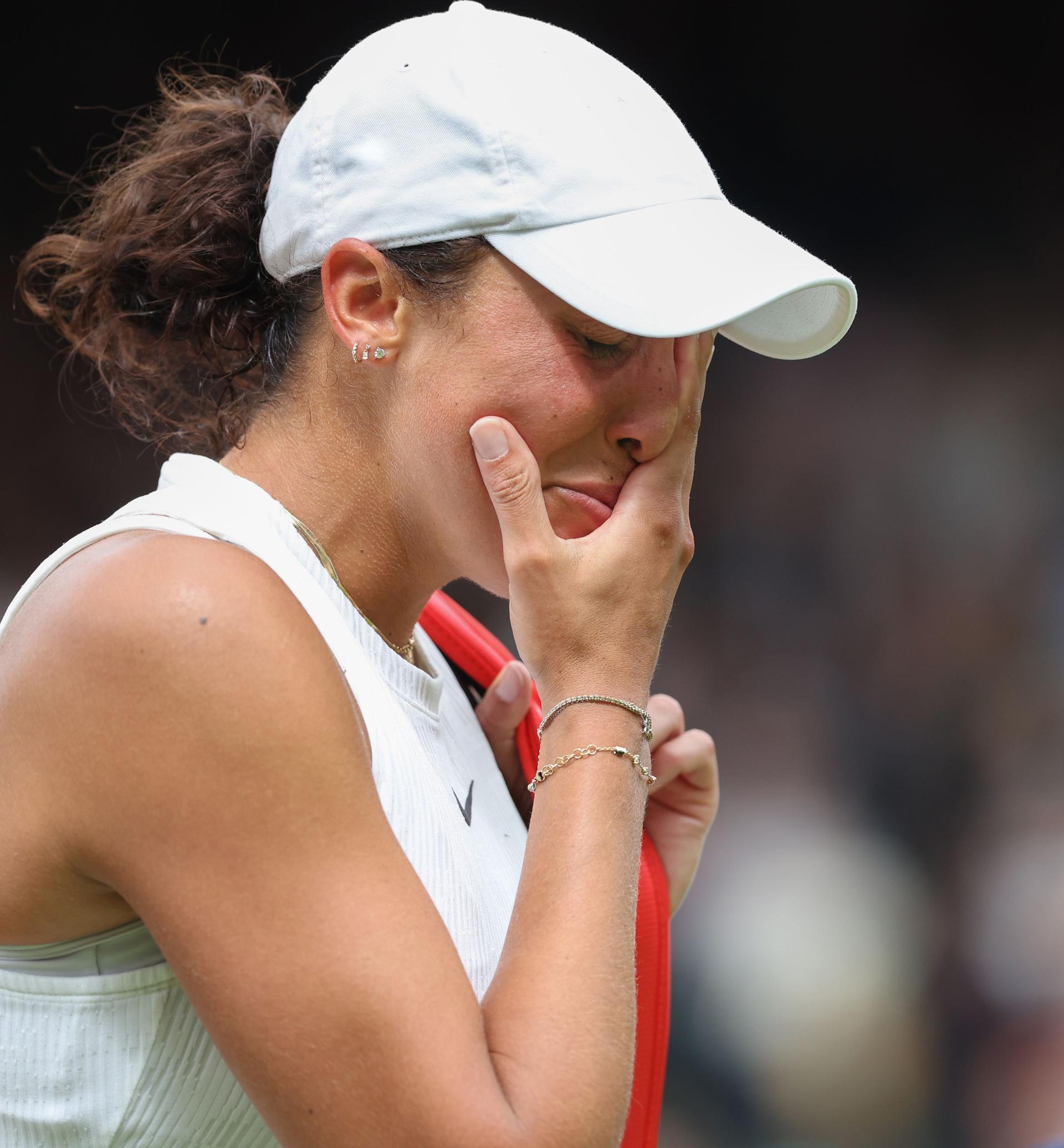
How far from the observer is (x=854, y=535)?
2.91 meters

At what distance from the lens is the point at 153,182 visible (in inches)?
44.8

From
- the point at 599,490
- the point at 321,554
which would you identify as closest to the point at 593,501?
the point at 599,490

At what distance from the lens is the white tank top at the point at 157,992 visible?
759 mm

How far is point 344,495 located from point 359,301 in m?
0.15

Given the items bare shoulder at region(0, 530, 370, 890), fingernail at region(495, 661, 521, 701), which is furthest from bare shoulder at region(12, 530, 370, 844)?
fingernail at region(495, 661, 521, 701)

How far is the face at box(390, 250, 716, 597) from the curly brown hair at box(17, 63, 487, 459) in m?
Result: 0.16

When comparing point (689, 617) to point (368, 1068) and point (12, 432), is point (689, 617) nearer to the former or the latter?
point (12, 432)

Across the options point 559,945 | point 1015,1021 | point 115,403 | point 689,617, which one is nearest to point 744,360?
point 689,617

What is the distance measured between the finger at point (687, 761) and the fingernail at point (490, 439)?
46 cm

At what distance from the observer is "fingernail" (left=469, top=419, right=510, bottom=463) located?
2.90 ft

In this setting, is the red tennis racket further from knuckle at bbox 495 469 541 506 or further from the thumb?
knuckle at bbox 495 469 541 506

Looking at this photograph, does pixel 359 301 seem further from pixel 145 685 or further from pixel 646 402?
pixel 145 685

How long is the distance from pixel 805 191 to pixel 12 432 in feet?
6.20

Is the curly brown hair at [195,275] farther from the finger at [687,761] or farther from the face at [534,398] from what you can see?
the finger at [687,761]
